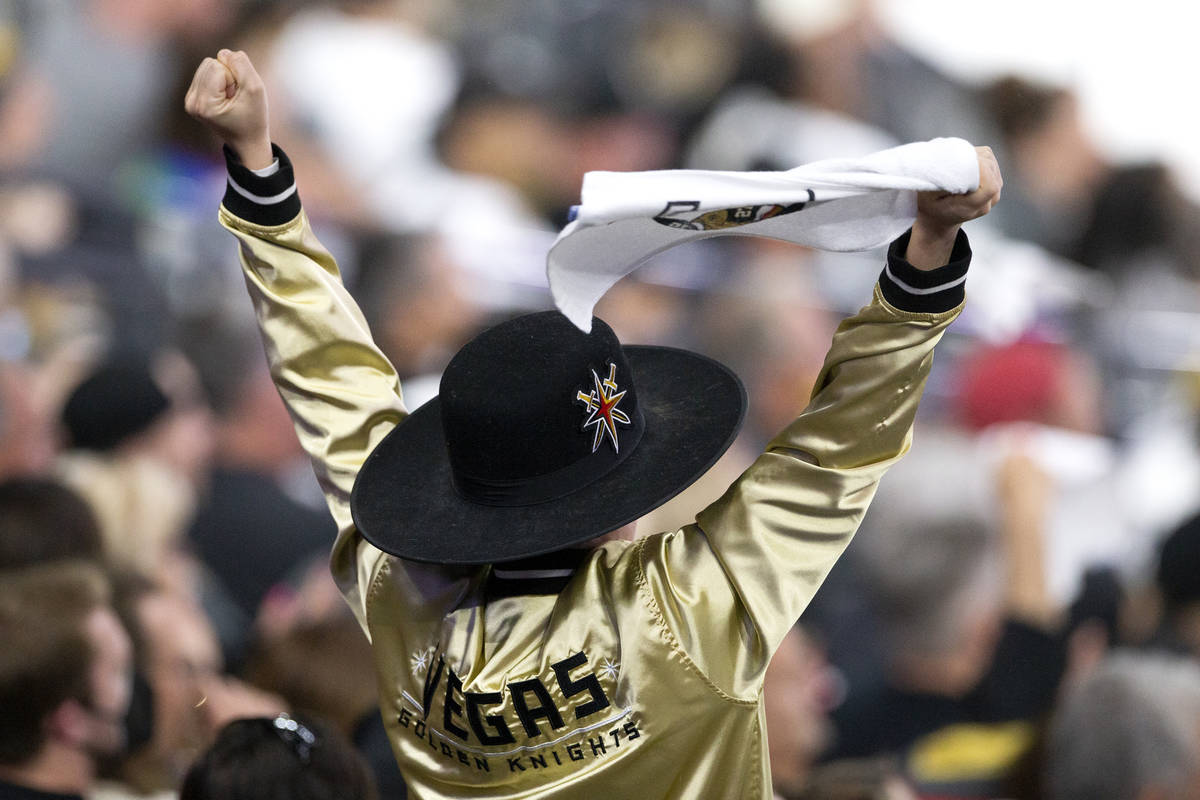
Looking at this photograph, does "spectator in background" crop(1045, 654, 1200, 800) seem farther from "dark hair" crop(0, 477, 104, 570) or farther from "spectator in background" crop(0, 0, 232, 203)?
"spectator in background" crop(0, 0, 232, 203)

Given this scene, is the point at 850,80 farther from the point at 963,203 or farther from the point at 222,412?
the point at 963,203

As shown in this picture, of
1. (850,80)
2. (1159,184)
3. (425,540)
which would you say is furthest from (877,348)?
(1159,184)

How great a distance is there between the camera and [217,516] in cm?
349

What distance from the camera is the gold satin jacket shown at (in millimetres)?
1163

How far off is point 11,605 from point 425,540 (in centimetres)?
109

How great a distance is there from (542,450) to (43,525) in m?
1.68

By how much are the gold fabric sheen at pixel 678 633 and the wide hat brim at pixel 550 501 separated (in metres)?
0.03

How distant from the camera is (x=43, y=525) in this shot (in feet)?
8.27

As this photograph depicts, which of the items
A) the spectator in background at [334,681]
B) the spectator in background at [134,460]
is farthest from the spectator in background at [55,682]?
the spectator in background at [134,460]

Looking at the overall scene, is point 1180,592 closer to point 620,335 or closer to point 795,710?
point 795,710

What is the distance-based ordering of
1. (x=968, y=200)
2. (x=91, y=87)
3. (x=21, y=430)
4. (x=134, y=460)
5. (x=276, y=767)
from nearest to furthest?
(x=968, y=200), (x=276, y=767), (x=134, y=460), (x=21, y=430), (x=91, y=87)

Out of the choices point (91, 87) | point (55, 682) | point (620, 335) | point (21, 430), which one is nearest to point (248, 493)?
point (21, 430)

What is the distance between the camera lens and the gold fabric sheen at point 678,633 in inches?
45.9

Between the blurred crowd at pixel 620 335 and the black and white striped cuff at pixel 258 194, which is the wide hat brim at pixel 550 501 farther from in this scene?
the blurred crowd at pixel 620 335
